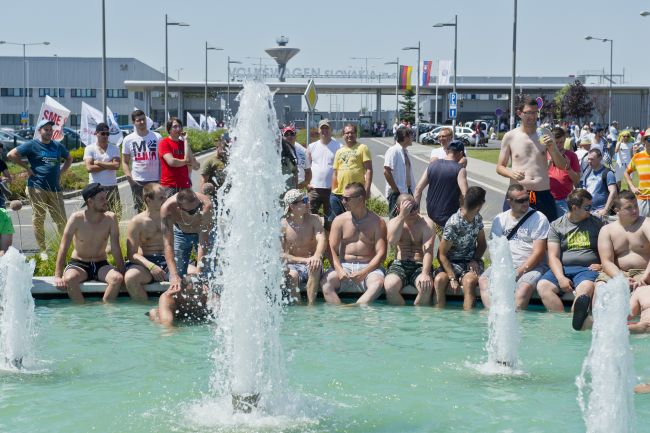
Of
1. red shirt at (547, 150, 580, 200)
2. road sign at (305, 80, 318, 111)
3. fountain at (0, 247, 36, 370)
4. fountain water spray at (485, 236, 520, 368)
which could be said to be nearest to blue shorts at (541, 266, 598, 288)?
fountain water spray at (485, 236, 520, 368)

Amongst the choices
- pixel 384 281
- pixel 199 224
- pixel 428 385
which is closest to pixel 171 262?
pixel 199 224

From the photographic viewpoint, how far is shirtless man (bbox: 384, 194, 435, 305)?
10125 mm

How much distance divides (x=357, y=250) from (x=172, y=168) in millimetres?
3607

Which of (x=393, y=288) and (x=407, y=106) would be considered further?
(x=407, y=106)

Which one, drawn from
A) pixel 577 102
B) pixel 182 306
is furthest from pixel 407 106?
pixel 182 306

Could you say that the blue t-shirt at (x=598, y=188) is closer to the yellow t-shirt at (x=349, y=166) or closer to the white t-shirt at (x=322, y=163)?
the yellow t-shirt at (x=349, y=166)

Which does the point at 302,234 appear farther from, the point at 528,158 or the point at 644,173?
the point at 644,173

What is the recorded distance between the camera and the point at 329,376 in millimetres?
7418

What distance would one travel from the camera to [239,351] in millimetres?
5992

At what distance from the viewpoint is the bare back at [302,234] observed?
34.3ft

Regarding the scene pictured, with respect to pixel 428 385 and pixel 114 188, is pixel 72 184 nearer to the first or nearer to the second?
pixel 114 188

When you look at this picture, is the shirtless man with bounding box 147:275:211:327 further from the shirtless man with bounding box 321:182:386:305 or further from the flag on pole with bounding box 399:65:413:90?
the flag on pole with bounding box 399:65:413:90

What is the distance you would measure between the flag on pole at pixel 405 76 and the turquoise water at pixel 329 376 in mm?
82164

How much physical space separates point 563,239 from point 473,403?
3677mm
